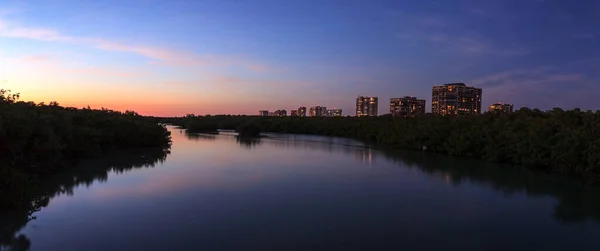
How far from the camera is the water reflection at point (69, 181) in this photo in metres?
10.7

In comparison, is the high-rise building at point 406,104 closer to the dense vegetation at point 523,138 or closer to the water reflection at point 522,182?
the dense vegetation at point 523,138

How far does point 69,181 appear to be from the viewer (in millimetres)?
18938

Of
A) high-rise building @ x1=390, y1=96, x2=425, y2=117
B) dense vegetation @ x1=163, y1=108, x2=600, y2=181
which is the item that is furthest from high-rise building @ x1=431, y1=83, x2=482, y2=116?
dense vegetation @ x1=163, y1=108, x2=600, y2=181

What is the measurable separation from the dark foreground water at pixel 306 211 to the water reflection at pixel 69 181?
0.26 feet

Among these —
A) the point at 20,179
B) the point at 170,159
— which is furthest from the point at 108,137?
the point at 20,179

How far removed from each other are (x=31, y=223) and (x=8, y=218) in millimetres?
639

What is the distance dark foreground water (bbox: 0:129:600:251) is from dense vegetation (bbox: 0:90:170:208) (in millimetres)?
880

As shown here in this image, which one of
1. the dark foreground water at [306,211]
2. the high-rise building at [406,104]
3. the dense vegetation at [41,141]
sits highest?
the high-rise building at [406,104]

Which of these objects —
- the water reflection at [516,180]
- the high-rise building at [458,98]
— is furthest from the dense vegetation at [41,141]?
the high-rise building at [458,98]

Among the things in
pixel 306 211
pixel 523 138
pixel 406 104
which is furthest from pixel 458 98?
pixel 306 211

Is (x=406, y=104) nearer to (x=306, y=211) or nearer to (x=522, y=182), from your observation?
(x=522, y=182)

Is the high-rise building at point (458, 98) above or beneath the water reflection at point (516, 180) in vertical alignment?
above

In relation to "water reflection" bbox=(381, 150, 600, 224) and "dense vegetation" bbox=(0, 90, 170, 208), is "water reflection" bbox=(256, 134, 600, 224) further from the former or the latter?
"dense vegetation" bbox=(0, 90, 170, 208)

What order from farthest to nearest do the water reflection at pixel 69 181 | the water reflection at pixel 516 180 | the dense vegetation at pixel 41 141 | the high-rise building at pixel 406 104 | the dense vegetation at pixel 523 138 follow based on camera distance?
the high-rise building at pixel 406 104 < the dense vegetation at pixel 523 138 < the water reflection at pixel 516 180 < the dense vegetation at pixel 41 141 < the water reflection at pixel 69 181
